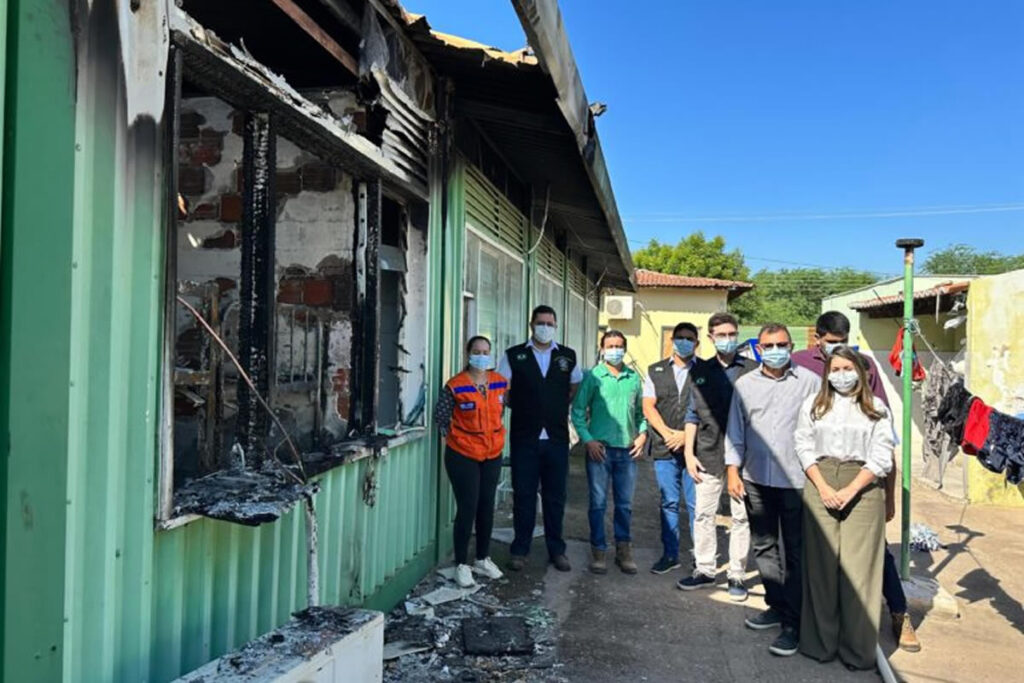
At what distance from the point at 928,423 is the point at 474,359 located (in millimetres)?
7000

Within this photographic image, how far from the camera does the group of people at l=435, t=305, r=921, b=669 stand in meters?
3.45

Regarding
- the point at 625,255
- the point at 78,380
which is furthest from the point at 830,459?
the point at 625,255

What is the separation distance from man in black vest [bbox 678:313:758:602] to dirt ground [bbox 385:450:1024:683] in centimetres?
16

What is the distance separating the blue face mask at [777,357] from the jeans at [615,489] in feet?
4.16

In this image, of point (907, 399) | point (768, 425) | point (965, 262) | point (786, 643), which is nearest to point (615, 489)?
point (768, 425)

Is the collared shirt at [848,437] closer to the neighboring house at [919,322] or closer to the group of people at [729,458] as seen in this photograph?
the group of people at [729,458]


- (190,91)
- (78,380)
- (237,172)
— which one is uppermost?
(190,91)

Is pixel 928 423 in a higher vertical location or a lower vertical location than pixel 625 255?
lower

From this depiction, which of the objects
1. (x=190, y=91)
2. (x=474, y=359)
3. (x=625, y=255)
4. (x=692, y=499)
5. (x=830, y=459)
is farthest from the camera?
(x=625, y=255)

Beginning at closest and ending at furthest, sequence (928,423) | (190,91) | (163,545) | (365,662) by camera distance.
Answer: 1. (163,545)
2. (365,662)
3. (190,91)
4. (928,423)

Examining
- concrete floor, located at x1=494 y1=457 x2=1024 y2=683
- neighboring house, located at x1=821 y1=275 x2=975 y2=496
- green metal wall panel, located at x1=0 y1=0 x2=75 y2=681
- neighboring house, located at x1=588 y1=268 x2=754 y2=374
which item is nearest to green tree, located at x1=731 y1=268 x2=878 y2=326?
neighboring house, located at x1=588 y1=268 x2=754 y2=374

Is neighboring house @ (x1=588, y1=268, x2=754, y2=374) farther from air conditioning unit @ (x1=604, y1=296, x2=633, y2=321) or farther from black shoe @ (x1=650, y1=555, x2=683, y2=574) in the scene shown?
black shoe @ (x1=650, y1=555, x2=683, y2=574)

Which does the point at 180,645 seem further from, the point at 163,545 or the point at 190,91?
the point at 190,91

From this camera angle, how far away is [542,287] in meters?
9.16
